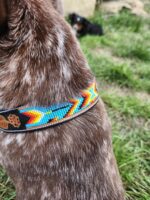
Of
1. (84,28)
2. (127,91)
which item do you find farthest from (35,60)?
(84,28)

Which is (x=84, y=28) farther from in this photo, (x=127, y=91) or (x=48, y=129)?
(x=48, y=129)

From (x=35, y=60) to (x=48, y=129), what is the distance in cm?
33

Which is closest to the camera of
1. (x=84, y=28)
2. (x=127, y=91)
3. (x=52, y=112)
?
(x=52, y=112)

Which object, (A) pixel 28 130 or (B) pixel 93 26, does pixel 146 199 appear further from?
(B) pixel 93 26

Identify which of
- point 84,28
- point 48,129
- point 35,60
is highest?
point 35,60

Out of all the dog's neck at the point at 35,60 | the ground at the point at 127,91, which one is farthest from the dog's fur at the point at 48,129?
the ground at the point at 127,91

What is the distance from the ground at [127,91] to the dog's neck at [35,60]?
1137 mm

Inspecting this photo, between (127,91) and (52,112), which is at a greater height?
(52,112)

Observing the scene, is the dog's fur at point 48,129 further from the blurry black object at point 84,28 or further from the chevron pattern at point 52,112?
the blurry black object at point 84,28

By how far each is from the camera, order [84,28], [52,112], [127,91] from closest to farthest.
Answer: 1. [52,112]
2. [127,91]
3. [84,28]

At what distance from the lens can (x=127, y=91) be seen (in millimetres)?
4273

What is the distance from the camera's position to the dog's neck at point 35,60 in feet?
5.59

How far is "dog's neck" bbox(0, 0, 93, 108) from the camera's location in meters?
1.71

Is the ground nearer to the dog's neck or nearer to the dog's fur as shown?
the dog's fur
